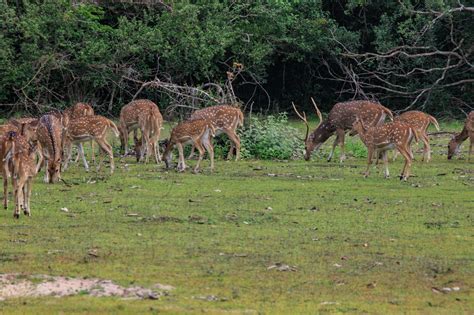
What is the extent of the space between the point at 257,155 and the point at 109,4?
9154 mm

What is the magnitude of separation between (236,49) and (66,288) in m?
20.1

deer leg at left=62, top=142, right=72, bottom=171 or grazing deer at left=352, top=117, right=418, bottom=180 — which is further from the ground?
grazing deer at left=352, top=117, right=418, bottom=180

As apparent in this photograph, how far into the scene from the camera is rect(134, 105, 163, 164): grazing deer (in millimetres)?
21906

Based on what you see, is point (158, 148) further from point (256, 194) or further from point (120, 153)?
point (256, 194)

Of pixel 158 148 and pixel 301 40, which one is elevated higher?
pixel 301 40

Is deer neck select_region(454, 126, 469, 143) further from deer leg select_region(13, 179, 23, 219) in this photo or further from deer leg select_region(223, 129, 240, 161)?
deer leg select_region(13, 179, 23, 219)

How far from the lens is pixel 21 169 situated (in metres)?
14.4

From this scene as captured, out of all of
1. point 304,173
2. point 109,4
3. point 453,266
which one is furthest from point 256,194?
point 109,4

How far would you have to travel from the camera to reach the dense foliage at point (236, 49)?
27.5 meters

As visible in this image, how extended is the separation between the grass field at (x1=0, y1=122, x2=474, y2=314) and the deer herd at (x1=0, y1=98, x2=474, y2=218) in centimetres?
60

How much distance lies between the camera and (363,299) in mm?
10266

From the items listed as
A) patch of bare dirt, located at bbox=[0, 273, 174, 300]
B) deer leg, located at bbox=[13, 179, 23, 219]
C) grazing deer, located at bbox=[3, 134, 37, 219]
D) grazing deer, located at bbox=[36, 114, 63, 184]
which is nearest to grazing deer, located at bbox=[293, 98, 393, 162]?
grazing deer, located at bbox=[36, 114, 63, 184]

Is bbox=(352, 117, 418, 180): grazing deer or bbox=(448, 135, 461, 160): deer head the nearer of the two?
bbox=(352, 117, 418, 180): grazing deer

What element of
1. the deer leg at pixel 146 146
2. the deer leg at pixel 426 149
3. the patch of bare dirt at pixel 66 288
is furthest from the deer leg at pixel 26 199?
the deer leg at pixel 426 149
